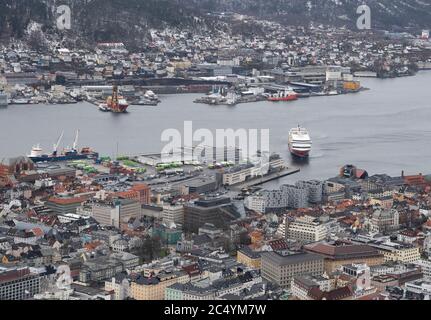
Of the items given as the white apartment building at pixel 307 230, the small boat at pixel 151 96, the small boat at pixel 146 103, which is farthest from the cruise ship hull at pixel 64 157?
the small boat at pixel 151 96

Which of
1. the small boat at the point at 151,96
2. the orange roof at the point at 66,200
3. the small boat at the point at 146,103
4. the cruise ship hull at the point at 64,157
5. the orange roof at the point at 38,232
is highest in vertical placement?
the orange roof at the point at 38,232

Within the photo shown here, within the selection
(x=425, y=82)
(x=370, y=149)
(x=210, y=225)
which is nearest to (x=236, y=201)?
(x=210, y=225)

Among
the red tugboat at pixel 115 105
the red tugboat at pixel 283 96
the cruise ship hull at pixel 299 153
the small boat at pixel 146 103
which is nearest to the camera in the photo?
the cruise ship hull at pixel 299 153

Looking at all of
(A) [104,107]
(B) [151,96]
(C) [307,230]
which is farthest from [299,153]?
(B) [151,96]

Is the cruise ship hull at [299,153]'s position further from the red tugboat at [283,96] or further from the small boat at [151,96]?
the red tugboat at [283,96]

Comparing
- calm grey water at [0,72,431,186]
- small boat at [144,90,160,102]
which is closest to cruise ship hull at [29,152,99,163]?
calm grey water at [0,72,431,186]

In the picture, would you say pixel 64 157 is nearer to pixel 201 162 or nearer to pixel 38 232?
pixel 201 162
